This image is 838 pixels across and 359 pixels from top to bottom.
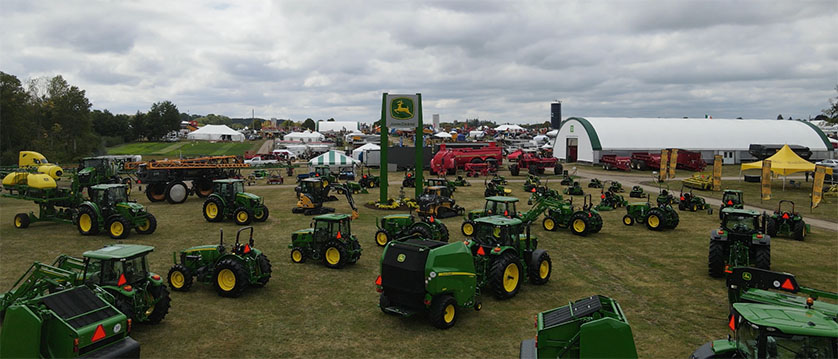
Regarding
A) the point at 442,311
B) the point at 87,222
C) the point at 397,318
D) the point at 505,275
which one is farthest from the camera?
the point at 87,222

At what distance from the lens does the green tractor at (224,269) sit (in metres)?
11.5

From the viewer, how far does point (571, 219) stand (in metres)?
19.5

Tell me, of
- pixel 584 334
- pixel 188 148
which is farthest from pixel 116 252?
pixel 188 148

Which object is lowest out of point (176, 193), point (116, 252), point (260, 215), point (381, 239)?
point (381, 239)

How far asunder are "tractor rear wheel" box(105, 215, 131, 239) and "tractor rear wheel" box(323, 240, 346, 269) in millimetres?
8458

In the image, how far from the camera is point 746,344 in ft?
21.9

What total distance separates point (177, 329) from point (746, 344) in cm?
981

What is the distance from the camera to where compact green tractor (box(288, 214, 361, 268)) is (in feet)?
46.4

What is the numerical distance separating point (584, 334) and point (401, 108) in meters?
20.9

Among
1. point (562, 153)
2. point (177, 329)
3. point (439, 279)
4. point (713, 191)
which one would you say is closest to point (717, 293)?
point (439, 279)

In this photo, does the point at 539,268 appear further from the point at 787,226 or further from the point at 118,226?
the point at 118,226

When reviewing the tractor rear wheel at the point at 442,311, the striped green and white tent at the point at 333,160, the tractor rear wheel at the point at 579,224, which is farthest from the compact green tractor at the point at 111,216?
the striped green and white tent at the point at 333,160

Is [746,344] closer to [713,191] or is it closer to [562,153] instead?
[713,191]

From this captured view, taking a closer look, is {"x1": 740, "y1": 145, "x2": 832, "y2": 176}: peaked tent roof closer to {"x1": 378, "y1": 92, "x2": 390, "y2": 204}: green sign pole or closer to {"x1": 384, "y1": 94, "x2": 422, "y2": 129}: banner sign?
{"x1": 384, "y1": 94, "x2": 422, "y2": 129}: banner sign
